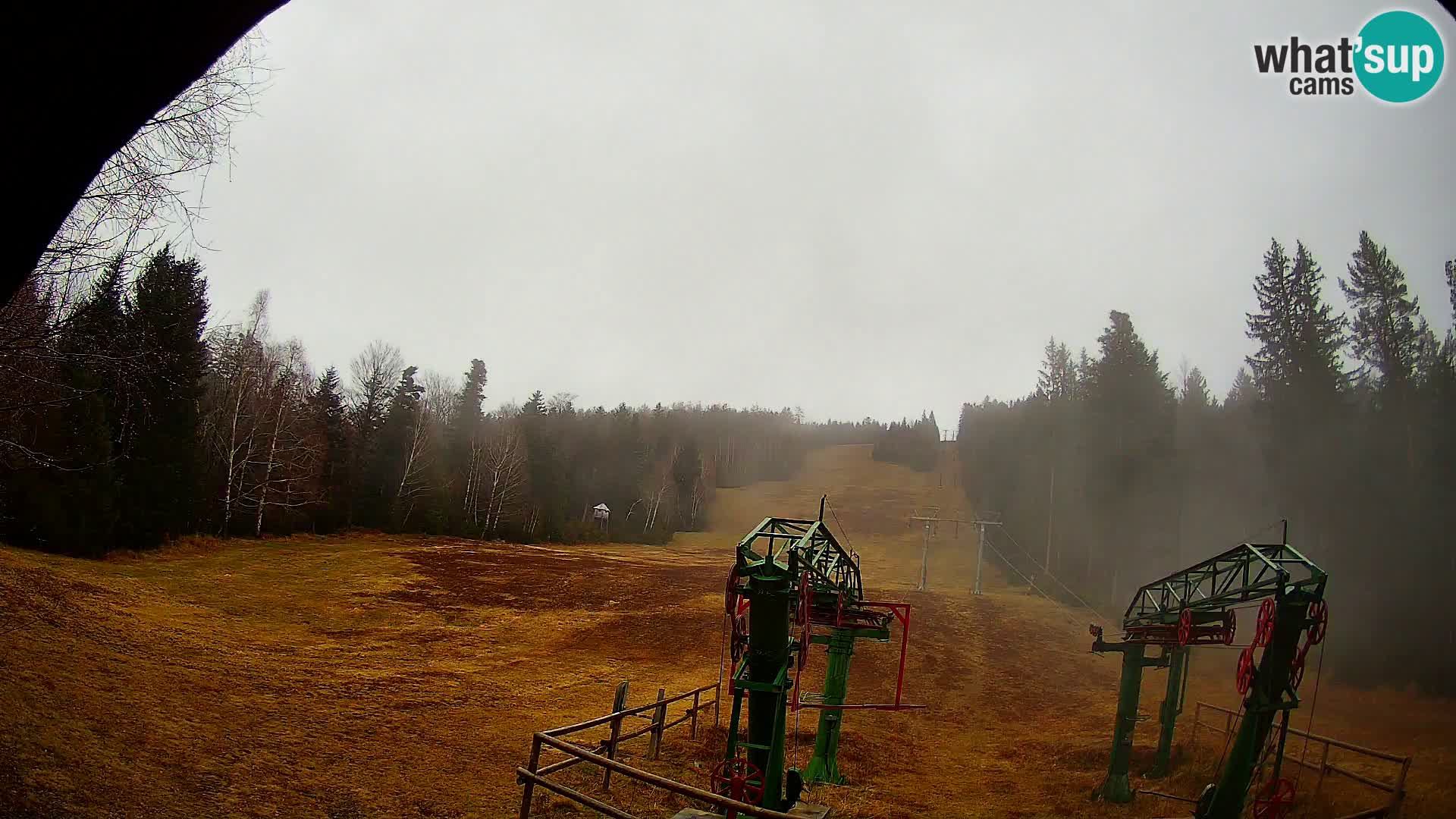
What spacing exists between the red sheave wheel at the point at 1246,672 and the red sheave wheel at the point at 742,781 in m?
8.09

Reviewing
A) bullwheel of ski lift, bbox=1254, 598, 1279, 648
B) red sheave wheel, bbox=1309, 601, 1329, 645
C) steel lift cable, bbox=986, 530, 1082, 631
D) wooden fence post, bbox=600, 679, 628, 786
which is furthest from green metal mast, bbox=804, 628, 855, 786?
steel lift cable, bbox=986, 530, 1082, 631

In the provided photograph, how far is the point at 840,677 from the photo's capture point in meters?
16.7

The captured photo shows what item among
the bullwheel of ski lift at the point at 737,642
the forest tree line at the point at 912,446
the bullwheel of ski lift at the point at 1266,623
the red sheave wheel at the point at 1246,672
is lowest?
the bullwheel of ski lift at the point at 737,642

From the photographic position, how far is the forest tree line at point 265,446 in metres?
7.17

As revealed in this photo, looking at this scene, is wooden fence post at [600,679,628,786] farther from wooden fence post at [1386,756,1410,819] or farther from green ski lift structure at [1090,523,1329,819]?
wooden fence post at [1386,756,1410,819]

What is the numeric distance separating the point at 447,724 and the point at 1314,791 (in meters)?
19.7

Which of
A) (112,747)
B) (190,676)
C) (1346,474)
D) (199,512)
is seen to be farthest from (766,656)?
Result: (199,512)

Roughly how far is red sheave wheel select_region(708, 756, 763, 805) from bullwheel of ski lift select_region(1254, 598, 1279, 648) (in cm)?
859

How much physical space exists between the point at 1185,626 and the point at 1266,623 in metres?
3.20

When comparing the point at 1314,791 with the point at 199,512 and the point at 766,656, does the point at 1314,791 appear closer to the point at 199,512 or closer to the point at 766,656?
the point at 766,656

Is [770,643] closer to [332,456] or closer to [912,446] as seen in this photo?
[332,456]

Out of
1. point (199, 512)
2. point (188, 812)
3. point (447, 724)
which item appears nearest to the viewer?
point (188, 812)

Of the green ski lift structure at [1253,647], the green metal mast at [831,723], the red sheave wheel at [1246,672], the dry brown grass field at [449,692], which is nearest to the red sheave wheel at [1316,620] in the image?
the green ski lift structure at [1253,647]

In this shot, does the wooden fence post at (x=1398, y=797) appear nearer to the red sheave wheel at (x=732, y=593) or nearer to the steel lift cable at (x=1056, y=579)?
the red sheave wheel at (x=732, y=593)
